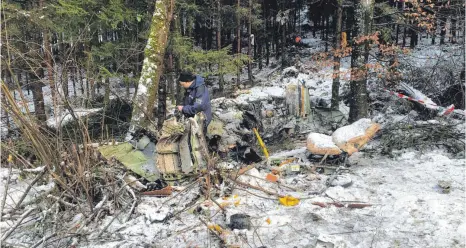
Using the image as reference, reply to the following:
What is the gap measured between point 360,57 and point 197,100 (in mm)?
4462

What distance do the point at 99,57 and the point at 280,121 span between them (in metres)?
8.32

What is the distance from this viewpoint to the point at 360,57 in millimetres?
8188

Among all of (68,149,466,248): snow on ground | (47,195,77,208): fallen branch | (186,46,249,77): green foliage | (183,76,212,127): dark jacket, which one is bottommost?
(68,149,466,248): snow on ground

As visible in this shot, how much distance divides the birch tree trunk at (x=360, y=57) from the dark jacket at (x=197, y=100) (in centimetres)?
397

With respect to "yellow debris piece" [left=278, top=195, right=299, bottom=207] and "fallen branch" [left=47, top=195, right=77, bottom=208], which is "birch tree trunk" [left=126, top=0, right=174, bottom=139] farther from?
"yellow debris piece" [left=278, top=195, right=299, bottom=207]

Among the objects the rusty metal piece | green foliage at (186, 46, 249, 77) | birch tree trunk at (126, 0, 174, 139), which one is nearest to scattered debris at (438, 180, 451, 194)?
the rusty metal piece

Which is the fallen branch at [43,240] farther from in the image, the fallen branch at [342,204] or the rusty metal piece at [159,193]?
the fallen branch at [342,204]

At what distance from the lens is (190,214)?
176 inches

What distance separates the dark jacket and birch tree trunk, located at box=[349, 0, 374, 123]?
3970 mm

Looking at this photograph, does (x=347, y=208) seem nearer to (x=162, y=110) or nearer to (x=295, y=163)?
(x=295, y=163)

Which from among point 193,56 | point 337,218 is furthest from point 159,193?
point 193,56

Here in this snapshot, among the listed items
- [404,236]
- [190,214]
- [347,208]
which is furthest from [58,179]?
[404,236]

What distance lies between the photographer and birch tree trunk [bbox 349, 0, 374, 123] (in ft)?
25.9

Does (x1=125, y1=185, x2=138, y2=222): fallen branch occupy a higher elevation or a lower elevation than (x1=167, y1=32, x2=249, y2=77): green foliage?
lower
